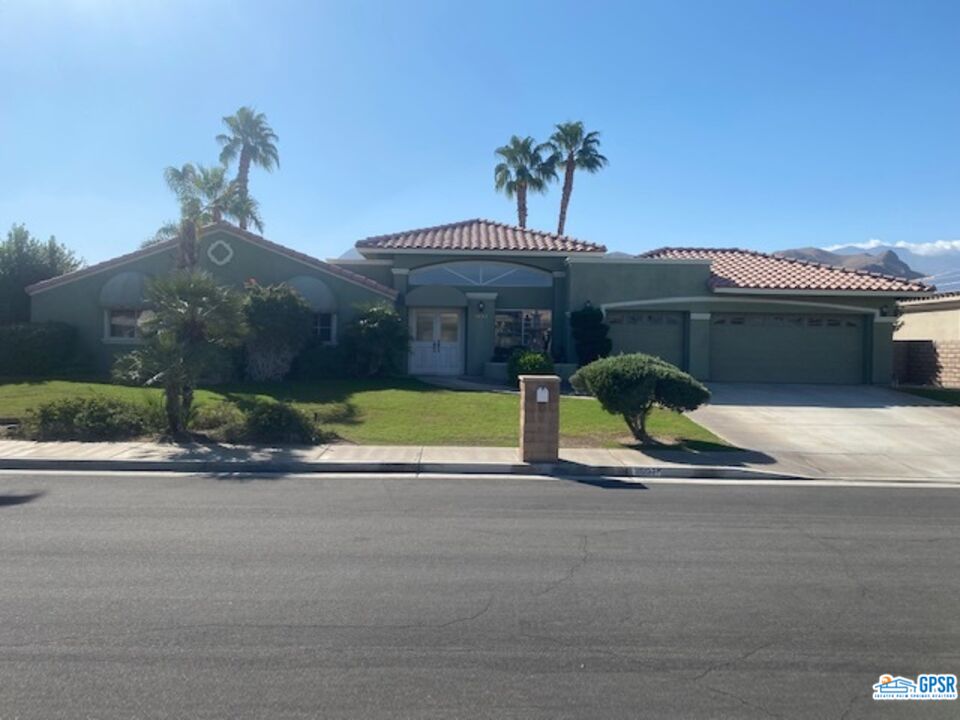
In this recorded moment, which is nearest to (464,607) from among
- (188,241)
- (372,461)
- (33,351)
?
(372,461)

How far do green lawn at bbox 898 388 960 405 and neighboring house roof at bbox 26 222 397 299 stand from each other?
15.7m

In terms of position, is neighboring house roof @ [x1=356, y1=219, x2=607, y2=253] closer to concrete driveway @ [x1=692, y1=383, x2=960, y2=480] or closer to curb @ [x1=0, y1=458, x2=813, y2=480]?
concrete driveway @ [x1=692, y1=383, x2=960, y2=480]

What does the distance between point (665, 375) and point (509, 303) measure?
12783 millimetres

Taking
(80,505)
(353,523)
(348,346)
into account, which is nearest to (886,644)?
(353,523)

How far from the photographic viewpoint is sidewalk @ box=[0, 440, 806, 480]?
40.1 feet

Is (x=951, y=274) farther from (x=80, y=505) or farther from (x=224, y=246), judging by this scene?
(x=80, y=505)

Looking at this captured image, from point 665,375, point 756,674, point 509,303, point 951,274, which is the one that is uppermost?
point 951,274

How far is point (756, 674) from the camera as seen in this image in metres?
4.75

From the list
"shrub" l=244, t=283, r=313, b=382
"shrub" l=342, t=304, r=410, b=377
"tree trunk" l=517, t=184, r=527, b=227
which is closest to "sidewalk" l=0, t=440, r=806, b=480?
"shrub" l=244, t=283, r=313, b=382

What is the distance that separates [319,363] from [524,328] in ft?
23.6

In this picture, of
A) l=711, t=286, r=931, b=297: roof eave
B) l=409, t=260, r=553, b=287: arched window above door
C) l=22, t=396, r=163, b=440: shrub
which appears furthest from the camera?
l=409, t=260, r=553, b=287: arched window above door

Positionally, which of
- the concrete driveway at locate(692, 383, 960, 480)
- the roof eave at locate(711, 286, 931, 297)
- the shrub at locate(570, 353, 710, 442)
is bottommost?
the concrete driveway at locate(692, 383, 960, 480)

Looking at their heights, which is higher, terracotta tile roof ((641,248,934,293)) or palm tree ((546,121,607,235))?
palm tree ((546,121,607,235))

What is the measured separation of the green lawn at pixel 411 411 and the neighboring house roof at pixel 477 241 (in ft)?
18.6
